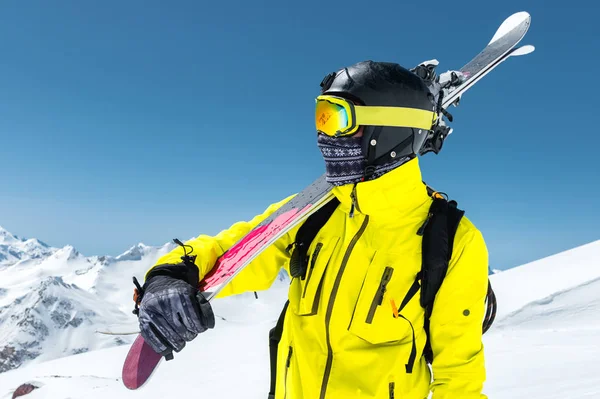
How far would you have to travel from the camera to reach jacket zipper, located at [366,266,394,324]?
2.31 metres

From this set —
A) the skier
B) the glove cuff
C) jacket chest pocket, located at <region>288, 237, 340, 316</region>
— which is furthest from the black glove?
jacket chest pocket, located at <region>288, 237, 340, 316</region>

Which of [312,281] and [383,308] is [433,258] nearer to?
[383,308]

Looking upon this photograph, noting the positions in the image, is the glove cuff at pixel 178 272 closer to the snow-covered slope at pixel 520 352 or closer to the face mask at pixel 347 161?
the face mask at pixel 347 161

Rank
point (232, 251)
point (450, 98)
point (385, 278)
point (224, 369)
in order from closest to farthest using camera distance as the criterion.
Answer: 1. point (385, 278)
2. point (232, 251)
3. point (450, 98)
4. point (224, 369)

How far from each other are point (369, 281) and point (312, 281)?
35cm

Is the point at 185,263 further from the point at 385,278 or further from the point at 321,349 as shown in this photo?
the point at 385,278

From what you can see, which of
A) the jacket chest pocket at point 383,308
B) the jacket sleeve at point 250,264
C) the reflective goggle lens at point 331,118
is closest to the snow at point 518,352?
the jacket sleeve at point 250,264

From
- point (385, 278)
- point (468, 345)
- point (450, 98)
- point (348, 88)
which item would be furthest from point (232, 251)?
point (450, 98)

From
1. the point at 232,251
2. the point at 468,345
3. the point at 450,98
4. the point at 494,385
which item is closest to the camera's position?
the point at 468,345

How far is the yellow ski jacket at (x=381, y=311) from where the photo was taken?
86.4 inches

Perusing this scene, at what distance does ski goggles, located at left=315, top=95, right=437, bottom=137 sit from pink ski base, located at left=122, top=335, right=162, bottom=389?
1703 millimetres

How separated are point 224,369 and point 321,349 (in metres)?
10.7

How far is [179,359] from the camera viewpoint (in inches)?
573

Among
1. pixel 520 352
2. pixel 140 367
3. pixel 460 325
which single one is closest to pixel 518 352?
pixel 520 352
